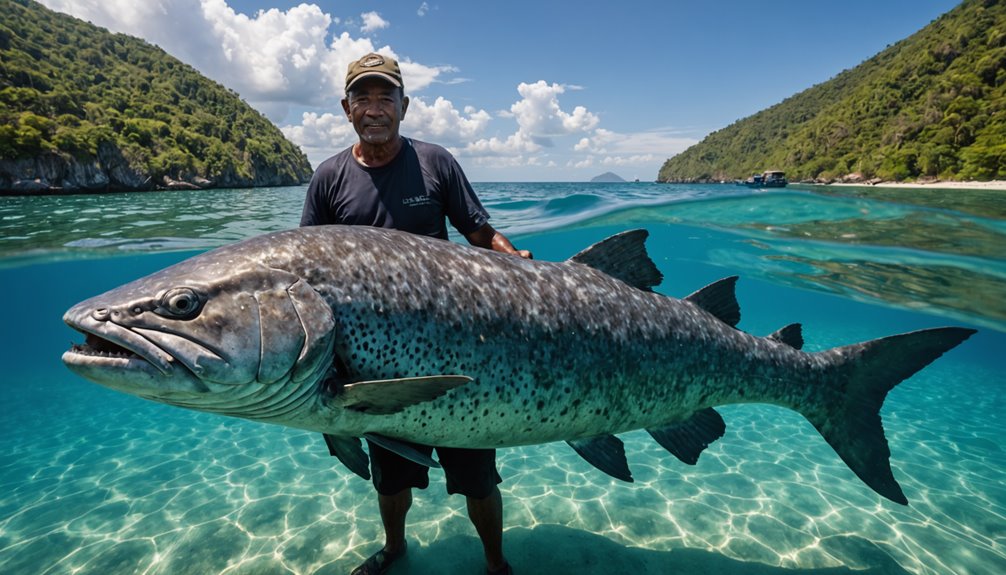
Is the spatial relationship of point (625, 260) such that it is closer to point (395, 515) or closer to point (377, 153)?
point (377, 153)

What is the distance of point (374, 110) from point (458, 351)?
1.79m

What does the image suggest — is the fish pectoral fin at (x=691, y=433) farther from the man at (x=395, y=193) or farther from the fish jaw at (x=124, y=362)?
the fish jaw at (x=124, y=362)

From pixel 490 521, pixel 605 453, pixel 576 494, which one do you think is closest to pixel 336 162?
pixel 605 453

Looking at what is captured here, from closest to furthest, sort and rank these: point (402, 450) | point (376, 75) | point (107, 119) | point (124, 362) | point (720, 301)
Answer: point (124, 362) < point (402, 450) < point (376, 75) < point (720, 301) < point (107, 119)

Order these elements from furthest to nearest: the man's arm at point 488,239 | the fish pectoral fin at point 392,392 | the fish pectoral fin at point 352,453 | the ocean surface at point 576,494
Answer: the ocean surface at point 576,494 → the man's arm at point 488,239 → the fish pectoral fin at point 352,453 → the fish pectoral fin at point 392,392

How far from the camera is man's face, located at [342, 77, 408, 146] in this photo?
3023 millimetres

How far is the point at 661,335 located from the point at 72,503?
783 centimetres

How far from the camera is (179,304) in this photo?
1652 mm

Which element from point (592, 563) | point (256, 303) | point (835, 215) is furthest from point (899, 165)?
point (256, 303)

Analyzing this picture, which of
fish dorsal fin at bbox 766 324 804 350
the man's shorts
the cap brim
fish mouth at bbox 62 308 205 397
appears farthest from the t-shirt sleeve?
fish dorsal fin at bbox 766 324 804 350

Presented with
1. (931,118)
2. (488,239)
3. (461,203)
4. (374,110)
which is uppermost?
(931,118)

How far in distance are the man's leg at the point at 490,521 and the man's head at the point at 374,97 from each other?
2581 mm

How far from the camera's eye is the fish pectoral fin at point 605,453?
9.05 ft

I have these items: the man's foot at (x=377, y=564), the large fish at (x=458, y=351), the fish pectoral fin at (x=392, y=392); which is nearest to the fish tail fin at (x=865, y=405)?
the large fish at (x=458, y=351)
